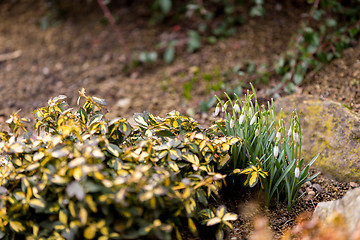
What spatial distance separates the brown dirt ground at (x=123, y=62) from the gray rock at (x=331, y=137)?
34cm

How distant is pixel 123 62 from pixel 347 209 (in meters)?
2.96

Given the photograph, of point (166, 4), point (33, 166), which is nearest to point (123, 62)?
point (166, 4)

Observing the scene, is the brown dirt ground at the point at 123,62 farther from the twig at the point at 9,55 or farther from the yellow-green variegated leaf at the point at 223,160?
the yellow-green variegated leaf at the point at 223,160

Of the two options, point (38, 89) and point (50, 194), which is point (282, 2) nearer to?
point (38, 89)

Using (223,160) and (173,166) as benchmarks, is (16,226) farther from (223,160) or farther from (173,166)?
(223,160)

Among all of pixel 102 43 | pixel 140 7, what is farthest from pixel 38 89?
pixel 140 7

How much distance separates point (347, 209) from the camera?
1610 millimetres

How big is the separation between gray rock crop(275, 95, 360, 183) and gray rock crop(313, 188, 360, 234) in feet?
1.71

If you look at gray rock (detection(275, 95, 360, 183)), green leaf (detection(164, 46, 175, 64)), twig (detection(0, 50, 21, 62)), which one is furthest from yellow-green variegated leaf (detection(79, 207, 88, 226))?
twig (detection(0, 50, 21, 62))

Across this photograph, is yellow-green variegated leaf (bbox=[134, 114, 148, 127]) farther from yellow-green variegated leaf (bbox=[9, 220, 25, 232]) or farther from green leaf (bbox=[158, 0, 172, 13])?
green leaf (bbox=[158, 0, 172, 13])

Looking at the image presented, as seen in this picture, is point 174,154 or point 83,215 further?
point 174,154

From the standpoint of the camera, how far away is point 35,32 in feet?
15.1

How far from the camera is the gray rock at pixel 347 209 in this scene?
1.50 m

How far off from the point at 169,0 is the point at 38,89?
67.5 inches
